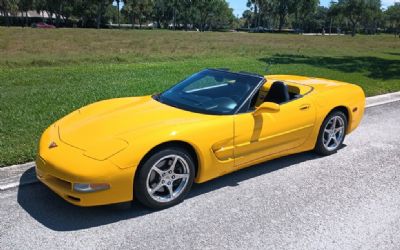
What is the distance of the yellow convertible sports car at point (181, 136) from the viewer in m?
3.54

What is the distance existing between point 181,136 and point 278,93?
1.71m

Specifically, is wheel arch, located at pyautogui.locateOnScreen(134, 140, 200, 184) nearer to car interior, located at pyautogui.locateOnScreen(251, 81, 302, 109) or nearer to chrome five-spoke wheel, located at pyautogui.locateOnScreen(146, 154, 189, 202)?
chrome five-spoke wheel, located at pyautogui.locateOnScreen(146, 154, 189, 202)

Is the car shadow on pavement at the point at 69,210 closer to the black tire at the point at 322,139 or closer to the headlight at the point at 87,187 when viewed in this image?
the headlight at the point at 87,187

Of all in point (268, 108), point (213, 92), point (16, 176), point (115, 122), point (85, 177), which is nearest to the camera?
point (85, 177)

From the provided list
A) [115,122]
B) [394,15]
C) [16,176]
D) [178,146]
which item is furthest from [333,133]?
[394,15]

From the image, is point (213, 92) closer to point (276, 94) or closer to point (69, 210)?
point (276, 94)

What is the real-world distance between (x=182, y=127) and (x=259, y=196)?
1.11 metres

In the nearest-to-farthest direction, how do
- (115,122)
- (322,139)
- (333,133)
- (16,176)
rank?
(115,122)
(16,176)
(322,139)
(333,133)

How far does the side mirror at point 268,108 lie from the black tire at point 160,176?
0.96 metres

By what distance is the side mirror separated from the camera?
4.34 metres

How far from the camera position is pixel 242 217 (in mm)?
3809

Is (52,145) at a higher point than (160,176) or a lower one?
higher

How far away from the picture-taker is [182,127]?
3938mm

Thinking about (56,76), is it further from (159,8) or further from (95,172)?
(159,8)
